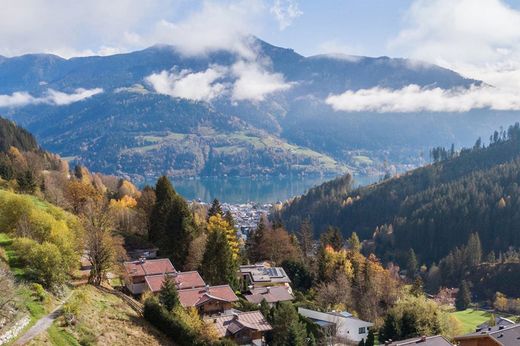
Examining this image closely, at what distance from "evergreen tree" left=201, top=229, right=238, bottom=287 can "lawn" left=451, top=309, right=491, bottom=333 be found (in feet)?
131

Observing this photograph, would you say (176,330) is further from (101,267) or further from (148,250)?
(148,250)

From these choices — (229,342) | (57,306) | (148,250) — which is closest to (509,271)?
(148,250)

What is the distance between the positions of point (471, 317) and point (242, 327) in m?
58.3

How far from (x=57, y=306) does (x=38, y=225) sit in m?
11.3

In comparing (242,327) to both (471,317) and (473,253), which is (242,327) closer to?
(471,317)

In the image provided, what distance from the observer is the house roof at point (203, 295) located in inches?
1791

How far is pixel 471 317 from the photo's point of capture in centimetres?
8656

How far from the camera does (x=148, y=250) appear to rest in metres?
61.6

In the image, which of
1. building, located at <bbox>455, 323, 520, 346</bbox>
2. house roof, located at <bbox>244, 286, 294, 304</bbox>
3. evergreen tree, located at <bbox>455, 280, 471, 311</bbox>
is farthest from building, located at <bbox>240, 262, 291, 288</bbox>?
evergreen tree, located at <bbox>455, 280, 471, 311</bbox>

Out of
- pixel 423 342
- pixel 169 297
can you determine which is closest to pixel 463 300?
pixel 423 342

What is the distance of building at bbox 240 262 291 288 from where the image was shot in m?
63.4

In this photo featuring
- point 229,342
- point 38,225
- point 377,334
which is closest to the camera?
point 229,342

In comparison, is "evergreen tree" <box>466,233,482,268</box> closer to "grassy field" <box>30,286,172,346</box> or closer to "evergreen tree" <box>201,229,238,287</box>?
"evergreen tree" <box>201,229,238,287</box>

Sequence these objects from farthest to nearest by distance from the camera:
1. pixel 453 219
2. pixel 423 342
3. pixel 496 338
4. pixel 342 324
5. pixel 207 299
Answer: pixel 453 219 < pixel 342 324 < pixel 207 299 < pixel 496 338 < pixel 423 342
